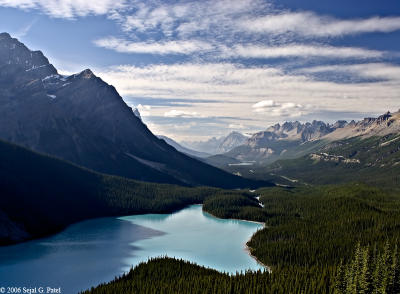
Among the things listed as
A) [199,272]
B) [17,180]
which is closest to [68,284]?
[199,272]

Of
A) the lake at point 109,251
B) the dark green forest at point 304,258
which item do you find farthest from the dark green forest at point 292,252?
the lake at point 109,251

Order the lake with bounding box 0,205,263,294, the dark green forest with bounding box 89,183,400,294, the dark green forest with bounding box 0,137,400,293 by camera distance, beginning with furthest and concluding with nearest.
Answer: the lake with bounding box 0,205,263,294 → the dark green forest with bounding box 89,183,400,294 → the dark green forest with bounding box 0,137,400,293

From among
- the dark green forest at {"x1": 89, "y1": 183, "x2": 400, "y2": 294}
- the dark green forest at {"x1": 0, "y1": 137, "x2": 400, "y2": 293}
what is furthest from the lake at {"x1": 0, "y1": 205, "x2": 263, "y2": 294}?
the dark green forest at {"x1": 89, "y1": 183, "x2": 400, "y2": 294}

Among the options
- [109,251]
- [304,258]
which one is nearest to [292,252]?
[304,258]

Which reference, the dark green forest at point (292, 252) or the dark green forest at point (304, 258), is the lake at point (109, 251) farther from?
the dark green forest at point (304, 258)

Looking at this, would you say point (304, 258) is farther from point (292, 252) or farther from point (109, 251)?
point (109, 251)

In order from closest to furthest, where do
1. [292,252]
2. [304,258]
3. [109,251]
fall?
1. [304,258]
2. [292,252]
3. [109,251]

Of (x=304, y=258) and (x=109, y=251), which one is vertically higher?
(x=304, y=258)

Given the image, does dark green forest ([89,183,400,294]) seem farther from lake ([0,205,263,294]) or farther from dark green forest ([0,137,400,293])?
lake ([0,205,263,294])
